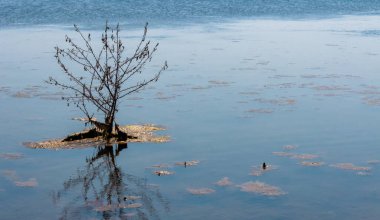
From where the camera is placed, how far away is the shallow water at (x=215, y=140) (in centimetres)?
815

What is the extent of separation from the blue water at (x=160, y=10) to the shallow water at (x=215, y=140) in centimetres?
1283

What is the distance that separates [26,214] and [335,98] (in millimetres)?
8394

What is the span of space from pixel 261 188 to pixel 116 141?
11.1ft

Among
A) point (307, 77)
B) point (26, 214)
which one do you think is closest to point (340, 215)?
point (26, 214)

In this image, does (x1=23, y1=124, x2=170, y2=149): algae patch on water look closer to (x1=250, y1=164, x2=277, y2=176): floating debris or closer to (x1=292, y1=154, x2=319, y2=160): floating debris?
(x1=250, y1=164, x2=277, y2=176): floating debris

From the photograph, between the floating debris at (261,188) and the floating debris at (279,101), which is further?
the floating debris at (279,101)

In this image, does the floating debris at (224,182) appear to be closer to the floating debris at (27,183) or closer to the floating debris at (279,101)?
the floating debris at (27,183)

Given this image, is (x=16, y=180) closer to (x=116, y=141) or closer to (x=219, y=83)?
(x=116, y=141)

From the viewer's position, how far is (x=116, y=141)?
11.2 metres

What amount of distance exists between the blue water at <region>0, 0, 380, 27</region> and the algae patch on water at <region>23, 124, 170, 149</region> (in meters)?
19.9

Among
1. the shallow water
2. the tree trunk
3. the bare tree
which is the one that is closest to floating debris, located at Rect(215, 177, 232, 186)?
the shallow water

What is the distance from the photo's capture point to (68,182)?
9.06 metres

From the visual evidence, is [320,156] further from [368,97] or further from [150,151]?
[368,97]

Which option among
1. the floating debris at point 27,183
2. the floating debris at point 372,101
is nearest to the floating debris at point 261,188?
the floating debris at point 27,183
